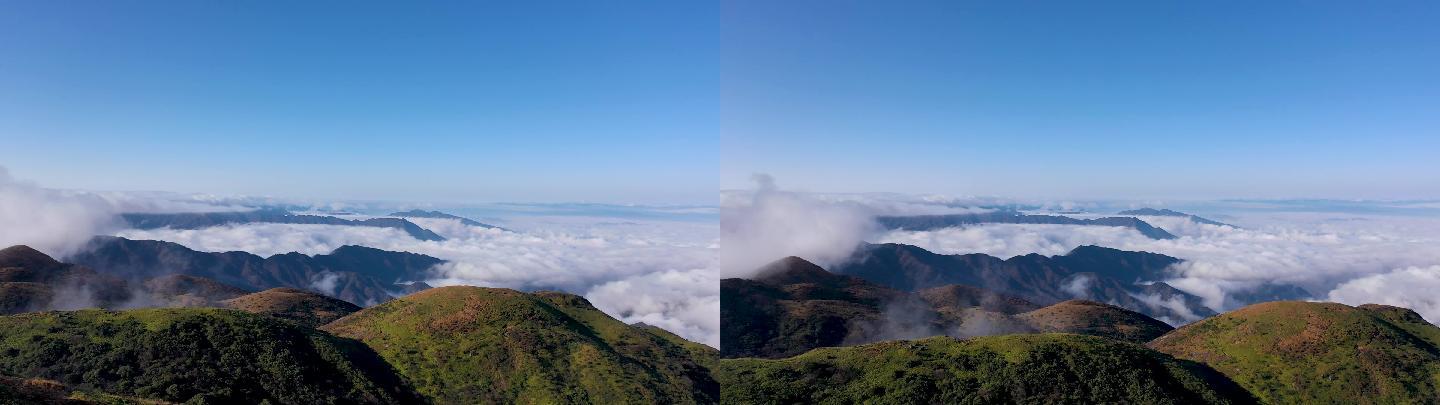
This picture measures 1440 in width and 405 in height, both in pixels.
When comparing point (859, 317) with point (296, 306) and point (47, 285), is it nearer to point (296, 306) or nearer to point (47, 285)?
point (296, 306)

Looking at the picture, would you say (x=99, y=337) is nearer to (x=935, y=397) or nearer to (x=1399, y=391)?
(x=935, y=397)

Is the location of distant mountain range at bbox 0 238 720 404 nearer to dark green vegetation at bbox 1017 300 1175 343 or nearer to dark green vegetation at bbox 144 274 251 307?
dark green vegetation at bbox 144 274 251 307

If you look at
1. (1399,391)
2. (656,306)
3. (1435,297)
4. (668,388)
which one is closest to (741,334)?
(668,388)

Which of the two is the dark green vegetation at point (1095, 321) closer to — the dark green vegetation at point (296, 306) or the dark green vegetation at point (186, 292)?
the dark green vegetation at point (296, 306)

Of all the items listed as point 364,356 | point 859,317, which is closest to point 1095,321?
point 859,317

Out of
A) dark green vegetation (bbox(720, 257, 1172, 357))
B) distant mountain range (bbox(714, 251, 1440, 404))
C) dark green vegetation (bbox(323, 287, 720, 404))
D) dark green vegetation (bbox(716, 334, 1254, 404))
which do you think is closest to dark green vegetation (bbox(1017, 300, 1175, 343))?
dark green vegetation (bbox(720, 257, 1172, 357))
